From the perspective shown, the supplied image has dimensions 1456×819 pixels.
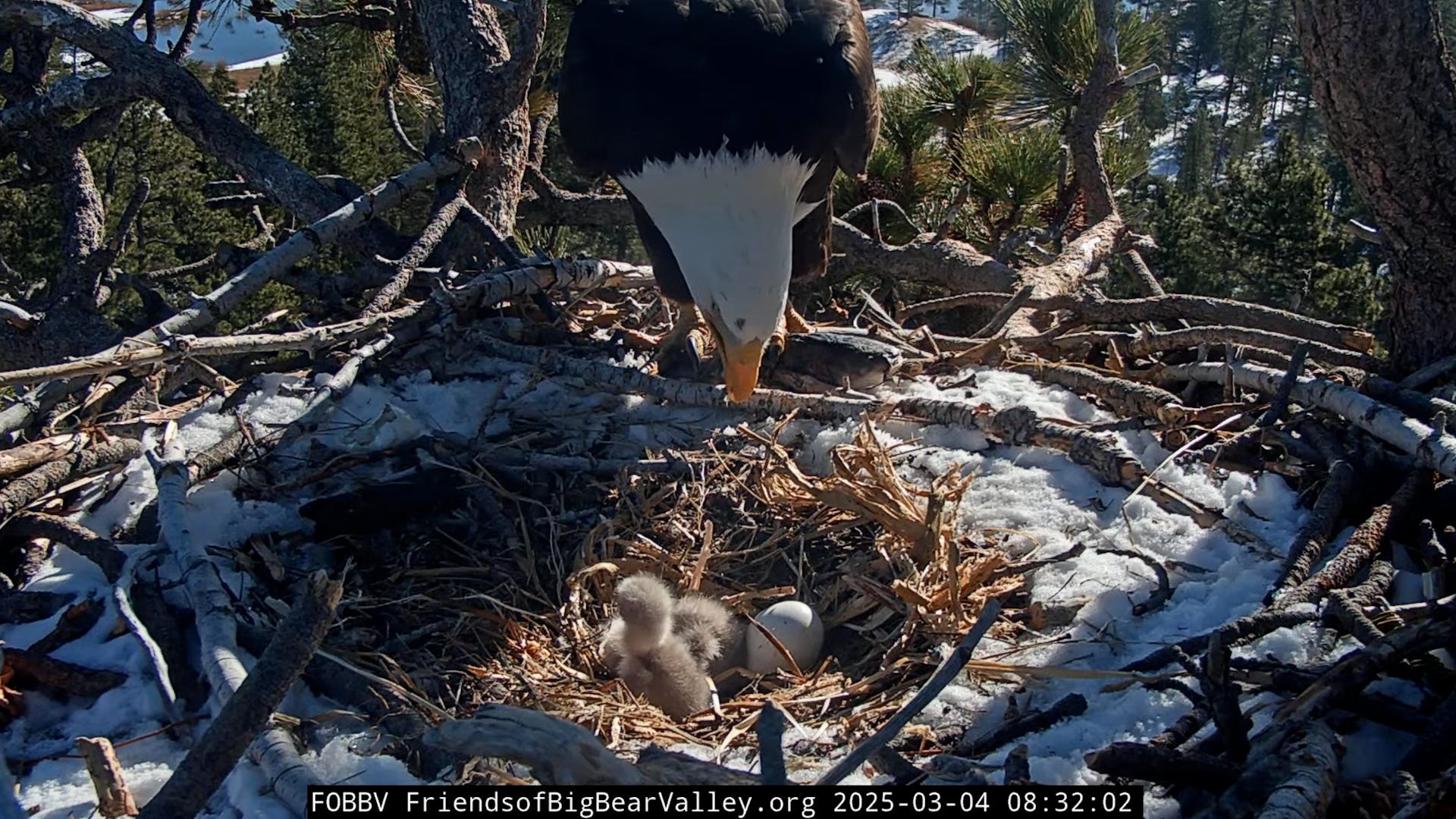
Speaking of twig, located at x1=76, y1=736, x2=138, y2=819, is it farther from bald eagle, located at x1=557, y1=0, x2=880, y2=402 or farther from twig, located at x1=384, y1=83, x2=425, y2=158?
twig, located at x1=384, y1=83, x2=425, y2=158

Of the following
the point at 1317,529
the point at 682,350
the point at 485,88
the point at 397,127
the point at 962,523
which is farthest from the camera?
the point at 397,127

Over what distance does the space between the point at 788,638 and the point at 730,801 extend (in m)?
1.18

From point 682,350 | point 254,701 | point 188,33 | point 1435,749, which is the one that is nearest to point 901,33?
point 188,33

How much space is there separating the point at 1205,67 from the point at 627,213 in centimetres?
6577

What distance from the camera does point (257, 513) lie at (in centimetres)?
282

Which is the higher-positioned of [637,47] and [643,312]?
[637,47]

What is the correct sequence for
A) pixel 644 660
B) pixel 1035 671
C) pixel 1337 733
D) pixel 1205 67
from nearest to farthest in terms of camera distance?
pixel 1337 733, pixel 1035 671, pixel 644 660, pixel 1205 67

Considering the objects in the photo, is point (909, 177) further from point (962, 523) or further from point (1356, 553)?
point (1356, 553)

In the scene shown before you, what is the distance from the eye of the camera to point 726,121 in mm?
3193

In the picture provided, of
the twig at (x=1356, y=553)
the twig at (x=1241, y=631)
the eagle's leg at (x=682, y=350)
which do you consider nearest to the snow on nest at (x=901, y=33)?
the eagle's leg at (x=682, y=350)

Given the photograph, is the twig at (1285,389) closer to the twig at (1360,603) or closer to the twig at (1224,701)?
the twig at (1360,603)

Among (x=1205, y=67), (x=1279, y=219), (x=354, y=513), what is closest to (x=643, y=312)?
(x=354, y=513)

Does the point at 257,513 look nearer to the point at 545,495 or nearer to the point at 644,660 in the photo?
the point at 545,495

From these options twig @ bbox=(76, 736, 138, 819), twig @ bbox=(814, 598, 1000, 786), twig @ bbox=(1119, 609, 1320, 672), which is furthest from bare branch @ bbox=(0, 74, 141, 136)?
twig @ bbox=(1119, 609, 1320, 672)
